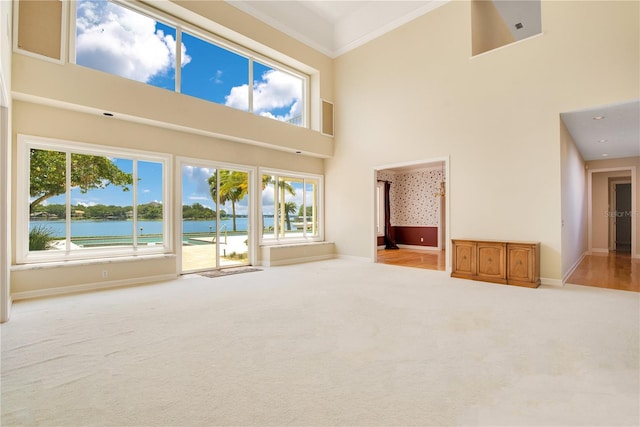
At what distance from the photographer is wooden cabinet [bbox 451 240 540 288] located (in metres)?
4.96

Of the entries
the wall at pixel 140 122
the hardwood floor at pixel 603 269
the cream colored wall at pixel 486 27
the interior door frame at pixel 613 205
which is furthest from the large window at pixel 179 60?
the interior door frame at pixel 613 205

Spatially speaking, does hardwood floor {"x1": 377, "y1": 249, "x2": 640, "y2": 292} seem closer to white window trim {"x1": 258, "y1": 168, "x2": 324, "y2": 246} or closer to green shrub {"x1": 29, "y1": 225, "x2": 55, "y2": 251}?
white window trim {"x1": 258, "y1": 168, "x2": 324, "y2": 246}

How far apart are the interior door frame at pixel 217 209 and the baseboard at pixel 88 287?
0.50m

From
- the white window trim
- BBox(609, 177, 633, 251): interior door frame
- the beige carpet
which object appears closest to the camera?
the beige carpet

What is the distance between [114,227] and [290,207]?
3.95m

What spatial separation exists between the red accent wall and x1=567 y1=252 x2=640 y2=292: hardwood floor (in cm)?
407

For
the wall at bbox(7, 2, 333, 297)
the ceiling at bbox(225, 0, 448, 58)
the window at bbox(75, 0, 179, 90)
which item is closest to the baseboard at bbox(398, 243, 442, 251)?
the wall at bbox(7, 2, 333, 297)

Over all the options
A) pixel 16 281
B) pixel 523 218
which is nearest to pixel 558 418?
pixel 523 218

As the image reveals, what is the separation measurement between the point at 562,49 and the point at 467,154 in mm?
2090

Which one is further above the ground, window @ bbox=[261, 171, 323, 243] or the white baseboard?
window @ bbox=[261, 171, 323, 243]

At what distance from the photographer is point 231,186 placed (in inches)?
275

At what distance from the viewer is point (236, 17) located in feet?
21.3

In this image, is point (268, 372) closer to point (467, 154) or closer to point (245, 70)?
point (467, 154)

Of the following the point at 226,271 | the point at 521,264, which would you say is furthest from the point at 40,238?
the point at 521,264
